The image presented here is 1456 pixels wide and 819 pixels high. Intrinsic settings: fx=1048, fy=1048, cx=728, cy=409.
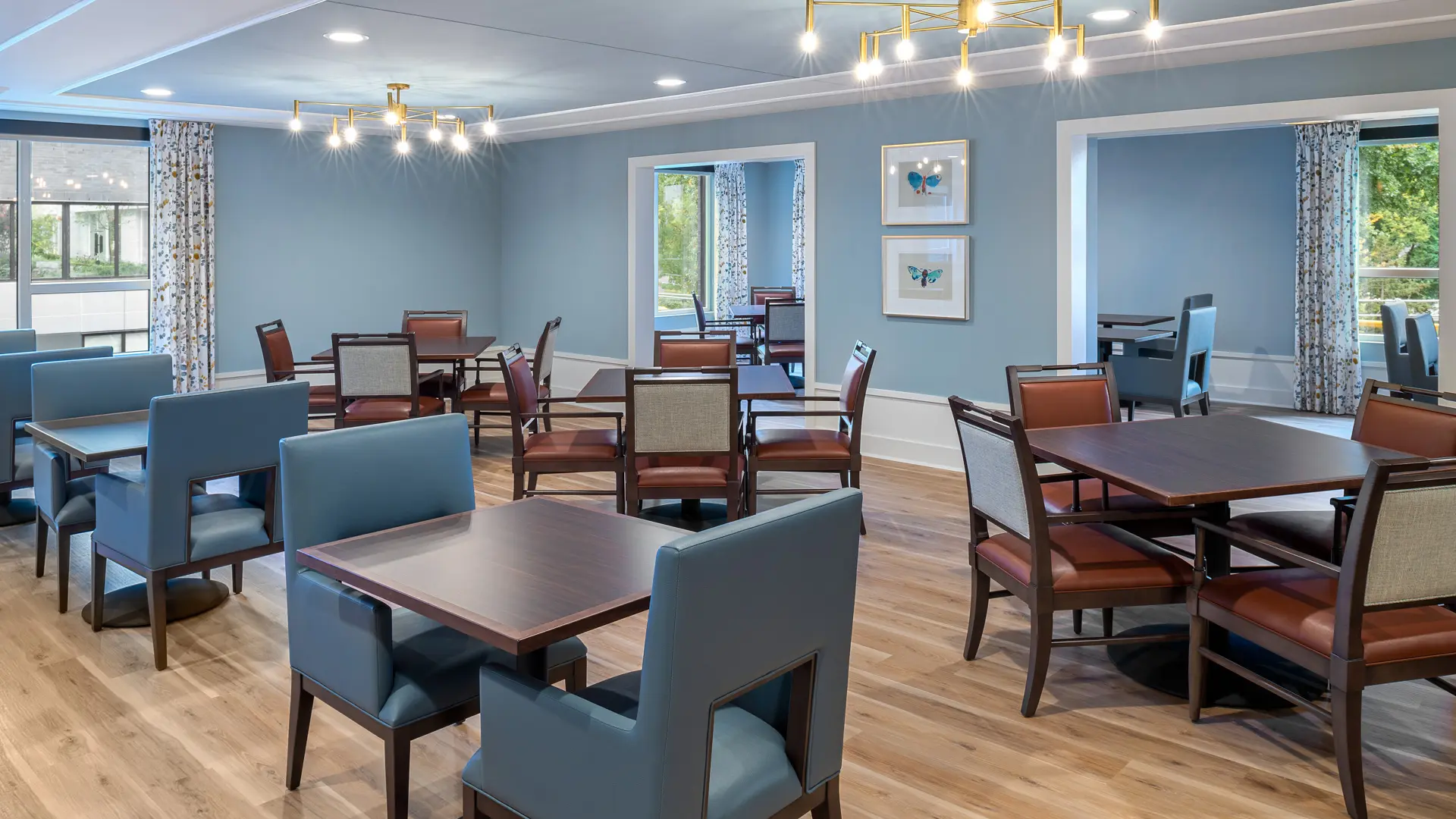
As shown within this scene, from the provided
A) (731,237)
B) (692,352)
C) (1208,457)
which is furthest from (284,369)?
(731,237)

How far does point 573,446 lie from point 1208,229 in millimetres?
6588

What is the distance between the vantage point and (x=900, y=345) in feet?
22.4

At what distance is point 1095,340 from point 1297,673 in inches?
125

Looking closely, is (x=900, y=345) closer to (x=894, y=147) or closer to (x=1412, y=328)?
(x=894, y=147)

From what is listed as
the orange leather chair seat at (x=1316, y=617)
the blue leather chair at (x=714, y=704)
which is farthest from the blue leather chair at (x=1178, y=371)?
the blue leather chair at (x=714, y=704)

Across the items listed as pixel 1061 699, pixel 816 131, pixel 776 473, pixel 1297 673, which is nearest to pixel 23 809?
pixel 1061 699

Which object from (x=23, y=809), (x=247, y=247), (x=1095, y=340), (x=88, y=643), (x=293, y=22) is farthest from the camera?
(x=247, y=247)

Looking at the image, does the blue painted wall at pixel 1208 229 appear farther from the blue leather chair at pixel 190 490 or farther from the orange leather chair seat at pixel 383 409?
the blue leather chair at pixel 190 490

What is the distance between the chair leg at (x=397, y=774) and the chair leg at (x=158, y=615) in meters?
1.64

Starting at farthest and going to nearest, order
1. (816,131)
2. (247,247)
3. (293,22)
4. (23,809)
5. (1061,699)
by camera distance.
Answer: (247,247) < (816,131) < (293,22) < (1061,699) < (23,809)

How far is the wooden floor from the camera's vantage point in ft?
8.76

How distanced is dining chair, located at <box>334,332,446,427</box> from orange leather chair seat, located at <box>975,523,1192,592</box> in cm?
391

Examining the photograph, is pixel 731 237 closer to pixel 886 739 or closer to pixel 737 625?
pixel 886 739

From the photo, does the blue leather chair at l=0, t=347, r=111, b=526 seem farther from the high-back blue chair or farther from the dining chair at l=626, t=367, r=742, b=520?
the dining chair at l=626, t=367, r=742, b=520
